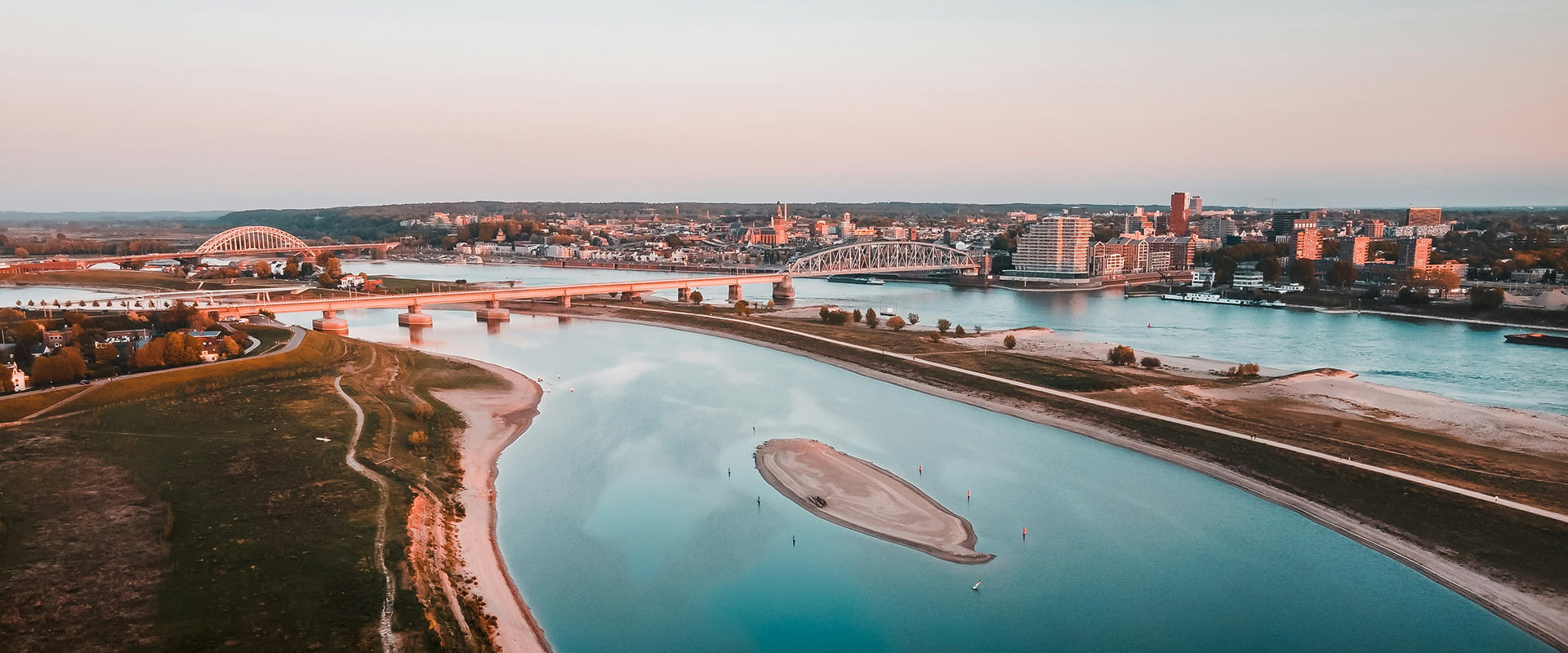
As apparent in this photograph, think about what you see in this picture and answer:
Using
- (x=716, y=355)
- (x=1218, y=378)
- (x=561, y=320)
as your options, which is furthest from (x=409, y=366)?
(x=1218, y=378)

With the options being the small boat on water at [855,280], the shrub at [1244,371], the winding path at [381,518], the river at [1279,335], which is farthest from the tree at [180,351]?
the small boat on water at [855,280]

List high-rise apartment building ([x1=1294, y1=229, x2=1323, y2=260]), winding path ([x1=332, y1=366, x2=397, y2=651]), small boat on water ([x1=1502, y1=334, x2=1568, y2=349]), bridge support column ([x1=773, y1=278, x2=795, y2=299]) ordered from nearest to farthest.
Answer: winding path ([x1=332, y1=366, x2=397, y2=651])
small boat on water ([x1=1502, y1=334, x2=1568, y2=349])
bridge support column ([x1=773, y1=278, x2=795, y2=299])
high-rise apartment building ([x1=1294, y1=229, x2=1323, y2=260])

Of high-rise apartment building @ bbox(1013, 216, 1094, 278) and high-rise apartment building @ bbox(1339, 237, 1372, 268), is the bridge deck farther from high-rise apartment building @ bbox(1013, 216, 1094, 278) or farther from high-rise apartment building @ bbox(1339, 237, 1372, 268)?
high-rise apartment building @ bbox(1339, 237, 1372, 268)

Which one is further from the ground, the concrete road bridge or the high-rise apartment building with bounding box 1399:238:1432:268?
the high-rise apartment building with bounding box 1399:238:1432:268

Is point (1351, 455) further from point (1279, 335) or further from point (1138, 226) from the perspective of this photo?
point (1138, 226)

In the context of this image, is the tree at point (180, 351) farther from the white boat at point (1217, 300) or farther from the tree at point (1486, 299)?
the tree at point (1486, 299)

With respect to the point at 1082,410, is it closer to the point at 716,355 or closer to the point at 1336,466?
the point at 1336,466

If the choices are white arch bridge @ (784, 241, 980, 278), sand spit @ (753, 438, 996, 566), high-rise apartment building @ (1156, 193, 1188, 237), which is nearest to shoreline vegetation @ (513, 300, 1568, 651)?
sand spit @ (753, 438, 996, 566)

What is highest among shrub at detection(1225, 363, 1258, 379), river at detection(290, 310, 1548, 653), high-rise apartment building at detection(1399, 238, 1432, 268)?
high-rise apartment building at detection(1399, 238, 1432, 268)
